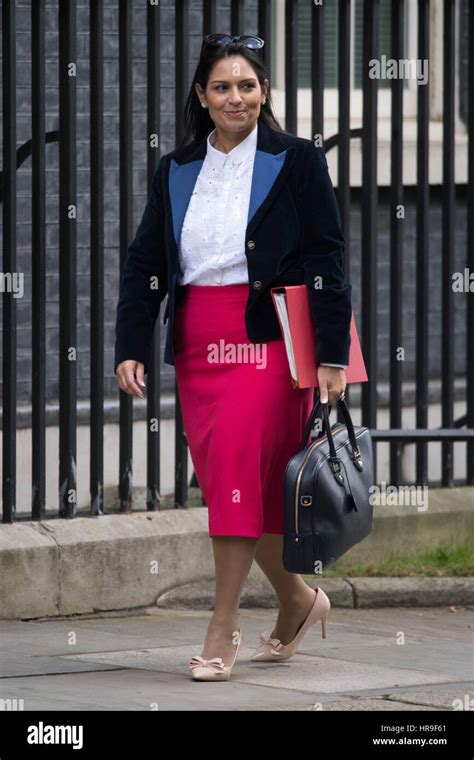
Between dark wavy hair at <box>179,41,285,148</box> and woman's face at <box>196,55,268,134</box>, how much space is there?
0.9 inches

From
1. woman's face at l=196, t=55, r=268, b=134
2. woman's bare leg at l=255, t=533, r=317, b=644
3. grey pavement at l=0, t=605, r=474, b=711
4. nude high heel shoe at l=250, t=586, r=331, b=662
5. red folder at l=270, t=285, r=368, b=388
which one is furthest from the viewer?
nude high heel shoe at l=250, t=586, r=331, b=662

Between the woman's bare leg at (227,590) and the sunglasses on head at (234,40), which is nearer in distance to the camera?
the woman's bare leg at (227,590)

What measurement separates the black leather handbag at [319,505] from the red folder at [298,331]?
0.11 m

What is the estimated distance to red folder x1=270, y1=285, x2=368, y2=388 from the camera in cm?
565

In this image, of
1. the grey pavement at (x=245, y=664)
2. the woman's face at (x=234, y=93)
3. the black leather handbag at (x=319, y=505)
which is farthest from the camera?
the woman's face at (x=234, y=93)

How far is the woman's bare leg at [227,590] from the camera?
5.71 metres

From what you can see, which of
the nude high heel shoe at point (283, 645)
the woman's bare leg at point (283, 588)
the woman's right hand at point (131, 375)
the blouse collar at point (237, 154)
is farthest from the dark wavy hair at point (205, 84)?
the nude high heel shoe at point (283, 645)

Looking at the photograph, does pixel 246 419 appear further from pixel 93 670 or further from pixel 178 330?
pixel 93 670

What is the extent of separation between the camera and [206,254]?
5.74 metres

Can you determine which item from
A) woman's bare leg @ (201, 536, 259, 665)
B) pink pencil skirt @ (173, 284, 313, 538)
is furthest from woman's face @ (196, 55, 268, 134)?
woman's bare leg @ (201, 536, 259, 665)

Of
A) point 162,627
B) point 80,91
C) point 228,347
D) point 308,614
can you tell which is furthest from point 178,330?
point 80,91

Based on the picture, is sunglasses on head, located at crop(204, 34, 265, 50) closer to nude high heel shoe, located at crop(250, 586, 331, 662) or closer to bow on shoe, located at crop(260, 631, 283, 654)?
nude high heel shoe, located at crop(250, 586, 331, 662)

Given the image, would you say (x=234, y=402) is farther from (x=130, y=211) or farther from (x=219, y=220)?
(x=130, y=211)

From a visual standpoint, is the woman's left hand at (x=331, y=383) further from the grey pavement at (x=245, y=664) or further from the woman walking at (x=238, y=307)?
the grey pavement at (x=245, y=664)
